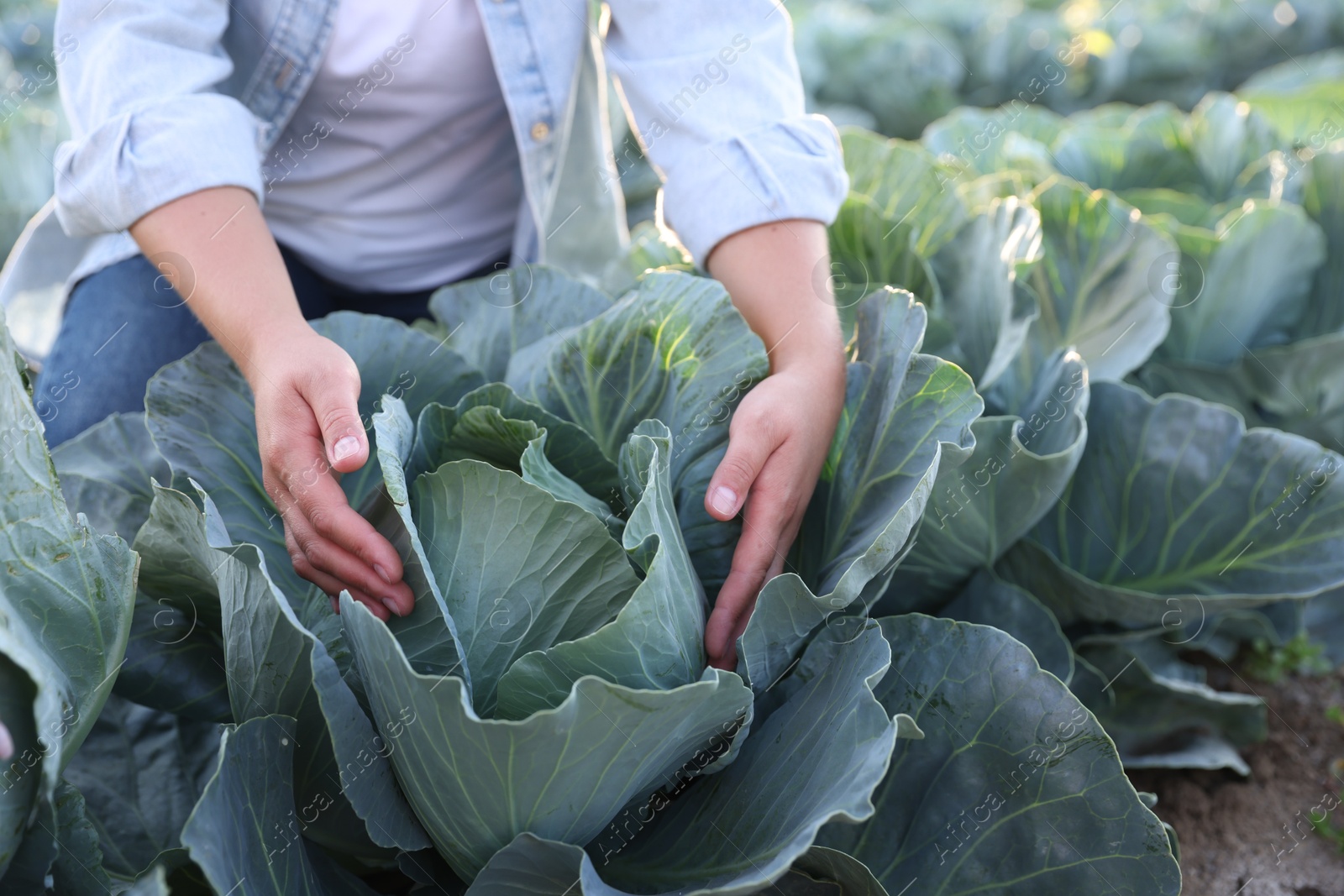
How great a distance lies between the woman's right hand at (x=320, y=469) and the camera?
3.56 feet

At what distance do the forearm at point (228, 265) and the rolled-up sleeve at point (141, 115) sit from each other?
23 millimetres

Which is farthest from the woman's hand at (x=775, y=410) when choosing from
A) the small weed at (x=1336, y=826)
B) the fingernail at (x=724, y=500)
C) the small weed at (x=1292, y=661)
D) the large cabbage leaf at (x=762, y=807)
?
the small weed at (x=1292, y=661)

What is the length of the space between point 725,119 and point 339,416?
72cm

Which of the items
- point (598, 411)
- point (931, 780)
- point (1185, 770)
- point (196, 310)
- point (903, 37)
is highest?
point (196, 310)

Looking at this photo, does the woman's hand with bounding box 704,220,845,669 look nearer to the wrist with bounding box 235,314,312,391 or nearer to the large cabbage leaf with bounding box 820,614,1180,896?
the large cabbage leaf with bounding box 820,614,1180,896

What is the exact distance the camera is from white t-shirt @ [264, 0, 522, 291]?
1557mm

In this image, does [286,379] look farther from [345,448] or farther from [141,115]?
[141,115]

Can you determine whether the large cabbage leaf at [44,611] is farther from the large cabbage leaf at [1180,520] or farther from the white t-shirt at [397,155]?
the large cabbage leaf at [1180,520]

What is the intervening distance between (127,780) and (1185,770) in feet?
5.63

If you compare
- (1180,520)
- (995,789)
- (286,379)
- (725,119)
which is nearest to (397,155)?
(725,119)

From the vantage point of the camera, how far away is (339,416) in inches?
42.4

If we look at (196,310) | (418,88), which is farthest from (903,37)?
(196,310)

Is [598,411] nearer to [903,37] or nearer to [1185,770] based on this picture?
[1185,770]

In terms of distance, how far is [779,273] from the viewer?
1.37 metres
